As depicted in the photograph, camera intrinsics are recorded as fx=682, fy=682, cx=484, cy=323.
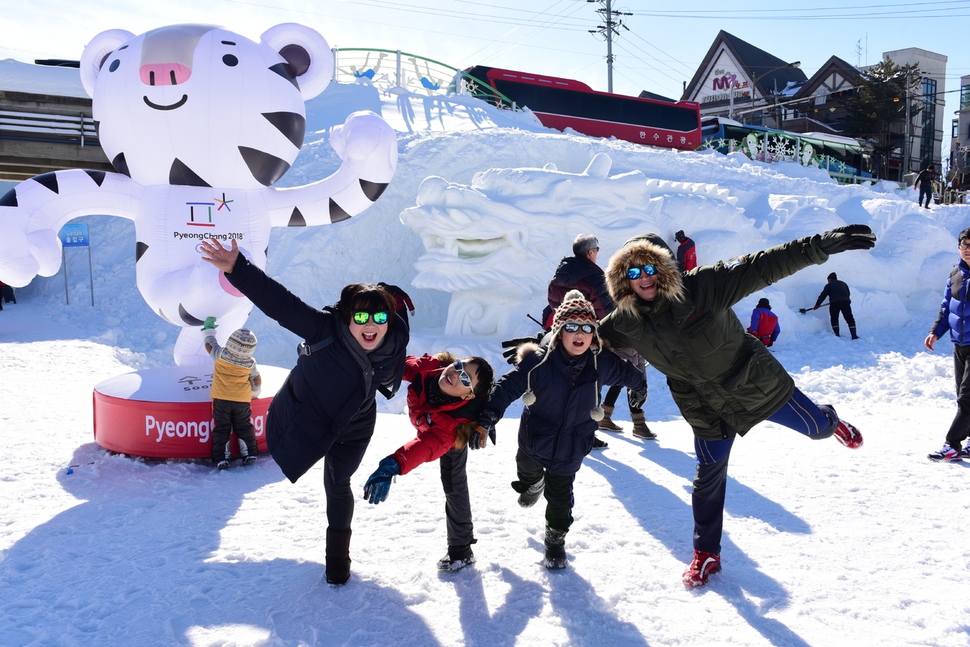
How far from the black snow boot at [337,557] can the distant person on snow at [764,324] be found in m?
7.40

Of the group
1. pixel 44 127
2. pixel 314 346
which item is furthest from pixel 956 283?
pixel 44 127

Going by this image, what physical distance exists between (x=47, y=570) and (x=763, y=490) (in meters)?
3.81

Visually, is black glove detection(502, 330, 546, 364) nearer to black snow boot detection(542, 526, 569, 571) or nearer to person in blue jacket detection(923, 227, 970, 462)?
black snow boot detection(542, 526, 569, 571)

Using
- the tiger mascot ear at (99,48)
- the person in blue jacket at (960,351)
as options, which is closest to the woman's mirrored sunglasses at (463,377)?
the person in blue jacket at (960,351)

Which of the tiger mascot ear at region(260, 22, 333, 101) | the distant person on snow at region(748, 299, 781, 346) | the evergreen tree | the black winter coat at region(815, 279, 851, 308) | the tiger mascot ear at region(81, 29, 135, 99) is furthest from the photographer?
the evergreen tree

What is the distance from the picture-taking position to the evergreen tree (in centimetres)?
3122

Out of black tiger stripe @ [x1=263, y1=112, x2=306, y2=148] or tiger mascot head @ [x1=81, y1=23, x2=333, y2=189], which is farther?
black tiger stripe @ [x1=263, y1=112, x2=306, y2=148]

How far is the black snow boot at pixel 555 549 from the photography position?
3.06m

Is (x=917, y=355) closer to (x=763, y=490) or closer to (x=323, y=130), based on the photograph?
(x=763, y=490)

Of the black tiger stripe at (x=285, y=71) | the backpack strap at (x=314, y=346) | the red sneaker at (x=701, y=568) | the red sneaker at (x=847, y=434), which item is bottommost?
the red sneaker at (x=701, y=568)

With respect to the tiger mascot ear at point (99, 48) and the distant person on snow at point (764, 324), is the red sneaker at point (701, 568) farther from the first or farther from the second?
the distant person on snow at point (764, 324)

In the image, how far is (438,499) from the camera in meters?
4.01

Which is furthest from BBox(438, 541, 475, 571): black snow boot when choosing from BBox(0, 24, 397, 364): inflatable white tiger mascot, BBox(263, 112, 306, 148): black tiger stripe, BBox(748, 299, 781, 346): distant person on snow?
BBox(748, 299, 781, 346): distant person on snow

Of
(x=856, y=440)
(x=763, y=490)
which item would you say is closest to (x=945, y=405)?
(x=763, y=490)
